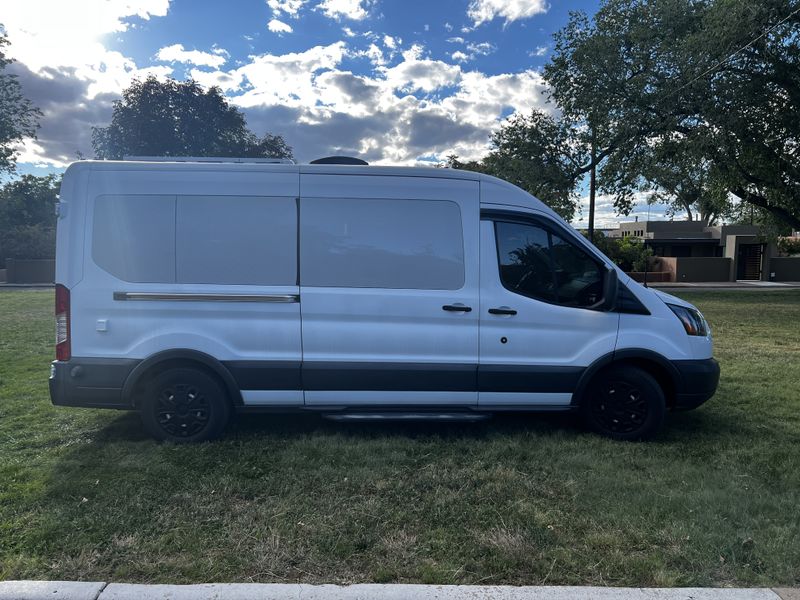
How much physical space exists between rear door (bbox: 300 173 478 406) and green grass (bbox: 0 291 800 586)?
615 millimetres

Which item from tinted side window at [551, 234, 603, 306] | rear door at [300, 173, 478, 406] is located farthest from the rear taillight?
tinted side window at [551, 234, 603, 306]

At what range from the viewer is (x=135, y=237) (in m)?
4.46

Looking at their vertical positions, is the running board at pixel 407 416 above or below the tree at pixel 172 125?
below

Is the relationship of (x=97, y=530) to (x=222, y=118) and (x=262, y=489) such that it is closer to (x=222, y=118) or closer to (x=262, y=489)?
(x=262, y=489)

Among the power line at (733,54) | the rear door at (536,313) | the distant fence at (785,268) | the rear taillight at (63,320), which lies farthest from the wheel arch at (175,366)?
the distant fence at (785,268)

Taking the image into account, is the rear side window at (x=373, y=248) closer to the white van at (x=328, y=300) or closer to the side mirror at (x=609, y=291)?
the white van at (x=328, y=300)

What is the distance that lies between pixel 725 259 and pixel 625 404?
33.9 meters

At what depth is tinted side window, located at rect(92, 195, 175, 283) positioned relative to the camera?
444 cm

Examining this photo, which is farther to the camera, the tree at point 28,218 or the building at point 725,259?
the tree at point 28,218

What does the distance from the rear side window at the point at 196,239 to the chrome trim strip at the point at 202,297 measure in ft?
0.37

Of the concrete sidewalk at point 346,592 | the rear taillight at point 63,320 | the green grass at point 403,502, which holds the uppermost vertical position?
the rear taillight at point 63,320

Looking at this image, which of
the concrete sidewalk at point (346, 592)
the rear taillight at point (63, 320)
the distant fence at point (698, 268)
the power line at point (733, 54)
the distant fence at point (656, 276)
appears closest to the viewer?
the concrete sidewalk at point (346, 592)

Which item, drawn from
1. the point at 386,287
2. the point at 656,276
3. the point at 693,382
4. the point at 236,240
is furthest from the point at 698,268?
the point at 236,240

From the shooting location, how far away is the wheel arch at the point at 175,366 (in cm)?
443
